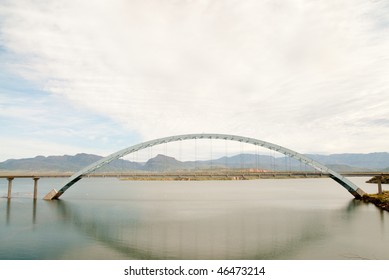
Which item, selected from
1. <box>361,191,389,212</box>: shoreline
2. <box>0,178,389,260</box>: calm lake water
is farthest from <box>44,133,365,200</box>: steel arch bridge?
<box>0,178,389,260</box>: calm lake water

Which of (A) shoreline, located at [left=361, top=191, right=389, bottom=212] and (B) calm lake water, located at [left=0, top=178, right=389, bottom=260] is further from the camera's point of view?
(A) shoreline, located at [left=361, top=191, right=389, bottom=212]

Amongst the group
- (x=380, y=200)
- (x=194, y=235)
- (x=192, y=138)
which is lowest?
(x=194, y=235)

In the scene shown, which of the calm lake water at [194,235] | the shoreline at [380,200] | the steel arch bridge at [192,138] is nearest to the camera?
the calm lake water at [194,235]

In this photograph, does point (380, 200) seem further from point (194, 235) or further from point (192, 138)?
point (194, 235)

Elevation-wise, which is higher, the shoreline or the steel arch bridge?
the steel arch bridge

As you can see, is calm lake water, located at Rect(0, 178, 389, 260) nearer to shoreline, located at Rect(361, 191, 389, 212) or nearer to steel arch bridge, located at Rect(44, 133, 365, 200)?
shoreline, located at Rect(361, 191, 389, 212)

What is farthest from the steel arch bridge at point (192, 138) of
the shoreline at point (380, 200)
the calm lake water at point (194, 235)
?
the calm lake water at point (194, 235)

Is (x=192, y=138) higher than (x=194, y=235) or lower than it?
higher

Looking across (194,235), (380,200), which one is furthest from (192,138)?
(194,235)

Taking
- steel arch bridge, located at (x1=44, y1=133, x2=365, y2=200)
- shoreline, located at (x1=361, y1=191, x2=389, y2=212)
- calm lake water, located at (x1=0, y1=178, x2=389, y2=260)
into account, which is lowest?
calm lake water, located at (x1=0, y1=178, x2=389, y2=260)

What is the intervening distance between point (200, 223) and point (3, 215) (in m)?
23.7

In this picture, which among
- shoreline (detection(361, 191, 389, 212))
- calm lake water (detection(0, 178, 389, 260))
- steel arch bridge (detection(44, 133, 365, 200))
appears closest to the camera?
calm lake water (detection(0, 178, 389, 260))

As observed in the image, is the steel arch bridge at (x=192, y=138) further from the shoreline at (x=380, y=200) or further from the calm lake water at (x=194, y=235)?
the calm lake water at (x=194, y=235)
